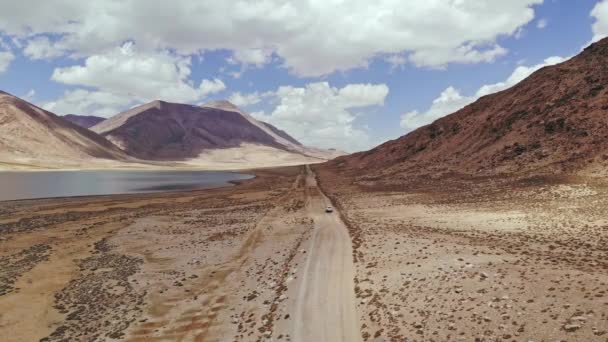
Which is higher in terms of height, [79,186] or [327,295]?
[79,186]

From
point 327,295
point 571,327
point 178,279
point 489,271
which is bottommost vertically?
point 178,279

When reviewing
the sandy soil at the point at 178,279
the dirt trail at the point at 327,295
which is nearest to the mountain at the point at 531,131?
the sandy soil at the point at 178,279

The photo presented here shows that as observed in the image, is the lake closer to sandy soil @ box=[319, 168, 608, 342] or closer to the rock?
sandy soil @ box=[319, 168, 608, 342]

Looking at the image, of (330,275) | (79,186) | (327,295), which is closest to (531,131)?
(330,275)

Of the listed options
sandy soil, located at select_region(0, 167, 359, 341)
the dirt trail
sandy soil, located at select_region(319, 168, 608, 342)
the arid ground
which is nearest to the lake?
sandy soil, located at select_region(0, 167, 359, 341)

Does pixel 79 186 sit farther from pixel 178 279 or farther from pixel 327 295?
pixel 327 295

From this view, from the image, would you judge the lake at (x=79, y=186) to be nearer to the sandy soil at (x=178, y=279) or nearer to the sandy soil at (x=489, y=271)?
the sandy soil at (x=178, y=279)

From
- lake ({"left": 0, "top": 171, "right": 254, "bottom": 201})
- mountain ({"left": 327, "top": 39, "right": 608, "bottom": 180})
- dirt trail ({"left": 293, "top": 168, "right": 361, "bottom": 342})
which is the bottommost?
dirt trail ({"left": 293, "top": 168, "right": 361, "bottom": 342})
